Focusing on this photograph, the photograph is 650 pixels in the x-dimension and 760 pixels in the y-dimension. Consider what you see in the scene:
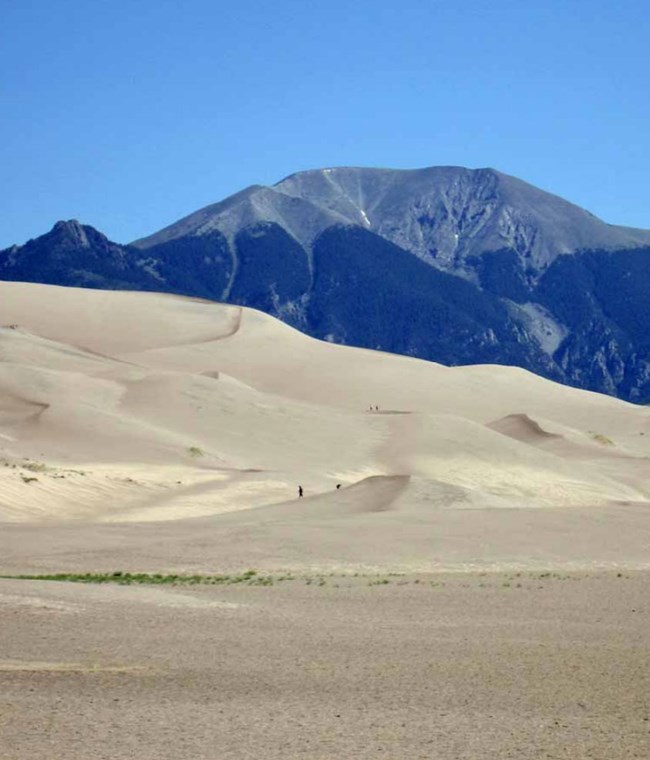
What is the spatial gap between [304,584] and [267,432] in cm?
4602

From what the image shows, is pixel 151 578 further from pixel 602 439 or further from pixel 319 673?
pixel 602 439

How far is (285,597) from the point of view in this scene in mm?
24734

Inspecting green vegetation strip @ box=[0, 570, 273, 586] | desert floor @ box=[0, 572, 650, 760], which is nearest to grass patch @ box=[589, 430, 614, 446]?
green vegetation strip @ box=[0, 570, 273, 586]

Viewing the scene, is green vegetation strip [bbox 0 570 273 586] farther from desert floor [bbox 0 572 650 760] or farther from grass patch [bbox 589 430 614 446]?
grass patch [bbox 589 430 614 446]

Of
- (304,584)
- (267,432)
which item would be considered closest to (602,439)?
(267,432)

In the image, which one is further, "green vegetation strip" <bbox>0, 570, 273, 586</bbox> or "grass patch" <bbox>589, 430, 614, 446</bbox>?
"grass patch" <bbox>589, 430, 614, 446</bbox>

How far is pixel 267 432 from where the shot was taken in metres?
72.9

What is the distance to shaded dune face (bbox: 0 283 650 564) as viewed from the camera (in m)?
43.8

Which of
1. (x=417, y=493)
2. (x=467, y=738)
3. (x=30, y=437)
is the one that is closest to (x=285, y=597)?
→ (x=467, y=738)

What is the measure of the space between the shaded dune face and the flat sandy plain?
0.23 meters

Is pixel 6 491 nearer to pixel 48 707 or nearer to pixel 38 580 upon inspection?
pixel 38 580

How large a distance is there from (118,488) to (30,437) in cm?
1322

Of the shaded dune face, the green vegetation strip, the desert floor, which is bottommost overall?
the green vegetation strip

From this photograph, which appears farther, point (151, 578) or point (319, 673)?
point (151, 578)
